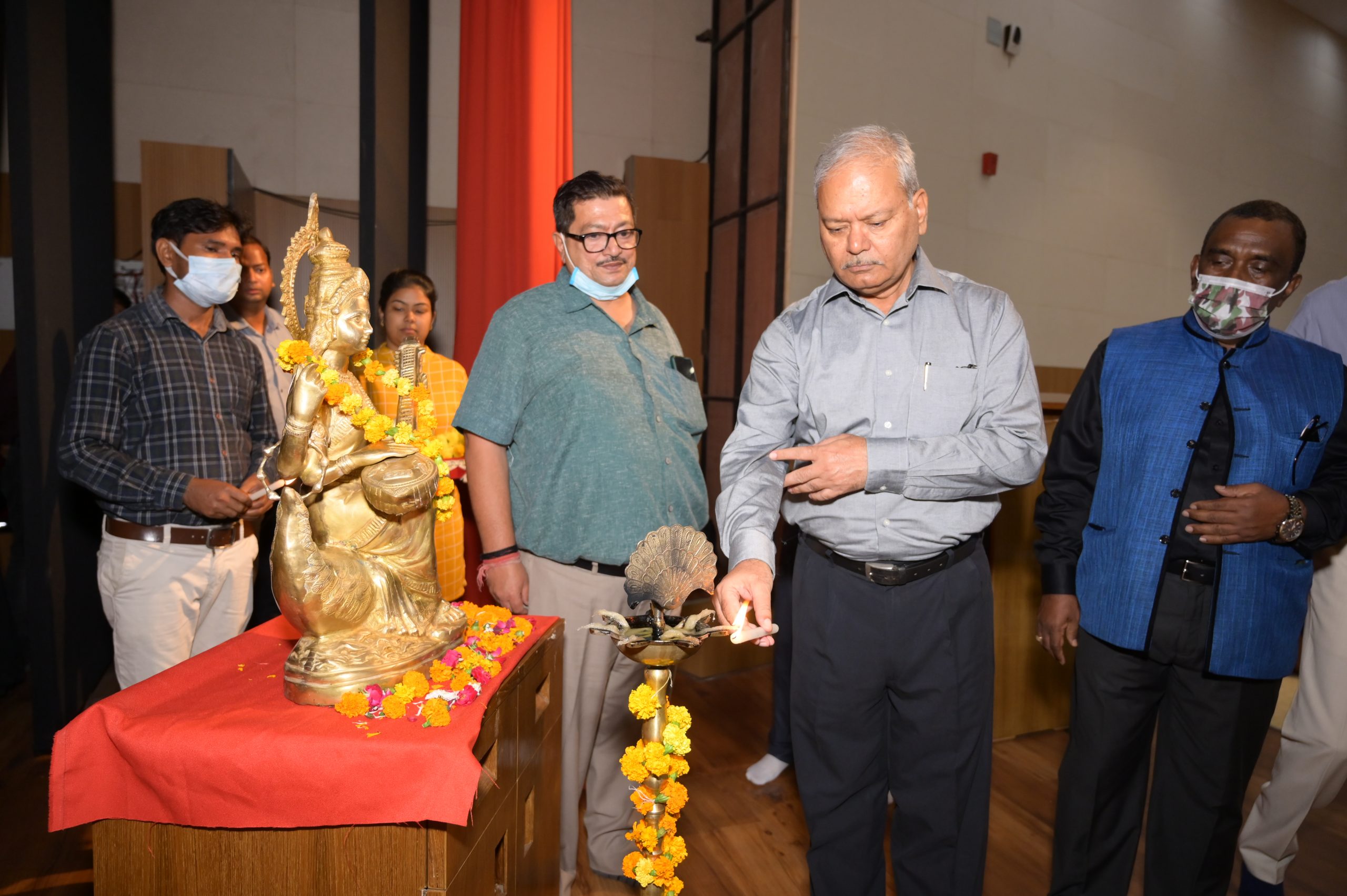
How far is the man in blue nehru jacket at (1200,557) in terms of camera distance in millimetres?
1649

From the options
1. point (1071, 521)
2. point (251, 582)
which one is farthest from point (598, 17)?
point (1071, 521)

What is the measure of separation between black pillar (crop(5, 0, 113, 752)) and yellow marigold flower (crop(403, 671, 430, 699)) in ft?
6.83

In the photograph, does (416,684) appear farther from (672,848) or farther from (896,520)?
(896,520)

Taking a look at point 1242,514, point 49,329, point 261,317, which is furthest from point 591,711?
point 49,329

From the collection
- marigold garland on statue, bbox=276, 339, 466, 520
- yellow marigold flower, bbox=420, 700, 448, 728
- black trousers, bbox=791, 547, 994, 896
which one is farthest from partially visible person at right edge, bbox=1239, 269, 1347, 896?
marigold garland on statue, bbox=276, 339, 466, 520

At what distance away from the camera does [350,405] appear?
4.45 feet

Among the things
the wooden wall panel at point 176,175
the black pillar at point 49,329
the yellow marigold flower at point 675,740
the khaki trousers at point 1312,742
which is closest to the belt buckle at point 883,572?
the yellow marigold flower at point 675,740

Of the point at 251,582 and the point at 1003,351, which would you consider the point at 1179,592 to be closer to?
the point at 1003,351

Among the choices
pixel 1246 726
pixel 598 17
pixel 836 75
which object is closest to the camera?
pixel 1246 726

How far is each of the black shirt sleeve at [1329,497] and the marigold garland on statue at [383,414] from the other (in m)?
1.81

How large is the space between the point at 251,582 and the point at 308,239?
4.67ft

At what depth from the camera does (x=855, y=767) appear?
153 cm

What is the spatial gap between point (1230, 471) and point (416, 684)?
67.5 inches

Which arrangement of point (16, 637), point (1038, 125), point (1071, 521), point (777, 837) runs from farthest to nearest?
point (1038, 125) < point (16, 637) < point (777, 837) < point (1071, 521)
